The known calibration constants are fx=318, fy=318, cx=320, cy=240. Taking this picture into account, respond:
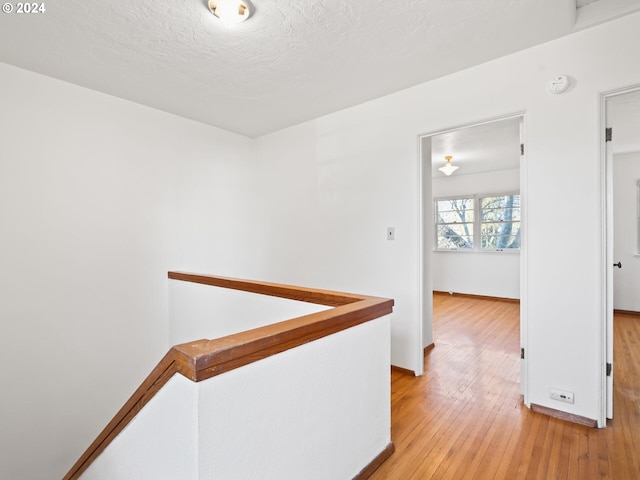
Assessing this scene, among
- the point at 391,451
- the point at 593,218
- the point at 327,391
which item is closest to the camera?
the point at 327,391

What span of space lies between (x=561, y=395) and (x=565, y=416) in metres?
0.13

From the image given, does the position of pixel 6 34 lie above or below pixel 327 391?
above

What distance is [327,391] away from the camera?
134 cm

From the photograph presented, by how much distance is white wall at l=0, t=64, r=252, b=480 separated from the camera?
2.45 meters

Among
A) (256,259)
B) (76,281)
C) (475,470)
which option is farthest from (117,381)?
(475,470)

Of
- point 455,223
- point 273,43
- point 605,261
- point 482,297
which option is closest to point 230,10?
point 273,43

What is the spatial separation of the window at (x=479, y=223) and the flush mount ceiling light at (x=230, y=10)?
561 centimetres

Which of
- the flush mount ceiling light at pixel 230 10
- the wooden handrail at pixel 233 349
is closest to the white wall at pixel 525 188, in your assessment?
the wooden handrail at pixel 233 349

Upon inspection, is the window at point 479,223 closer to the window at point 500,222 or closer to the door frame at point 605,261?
the window at point 500,222

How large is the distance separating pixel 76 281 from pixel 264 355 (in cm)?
254

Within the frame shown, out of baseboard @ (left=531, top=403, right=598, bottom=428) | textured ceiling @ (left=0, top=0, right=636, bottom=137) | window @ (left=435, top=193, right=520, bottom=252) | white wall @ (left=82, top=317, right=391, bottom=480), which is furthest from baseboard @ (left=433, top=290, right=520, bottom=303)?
white wall @ (left=82, top=317, right=391, bottom=480)

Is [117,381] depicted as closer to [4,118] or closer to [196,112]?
[4,118]

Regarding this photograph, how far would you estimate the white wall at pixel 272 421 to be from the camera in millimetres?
913

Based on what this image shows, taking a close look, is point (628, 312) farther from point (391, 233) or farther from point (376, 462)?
point (376, 462)
